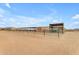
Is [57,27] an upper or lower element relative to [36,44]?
upper

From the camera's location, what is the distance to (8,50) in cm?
230

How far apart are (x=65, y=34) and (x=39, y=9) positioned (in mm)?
307

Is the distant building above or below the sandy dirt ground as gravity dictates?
above

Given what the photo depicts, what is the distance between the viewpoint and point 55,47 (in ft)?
7.55

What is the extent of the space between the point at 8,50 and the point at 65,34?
503 millimetres

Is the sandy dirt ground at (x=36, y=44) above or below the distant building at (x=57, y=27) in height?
below

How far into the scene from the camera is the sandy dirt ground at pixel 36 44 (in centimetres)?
230

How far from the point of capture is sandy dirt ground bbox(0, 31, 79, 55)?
2.30 meters

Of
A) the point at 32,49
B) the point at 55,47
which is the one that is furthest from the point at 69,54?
the point at 32,49

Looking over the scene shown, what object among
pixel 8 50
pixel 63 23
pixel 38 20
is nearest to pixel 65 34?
pixel 63 23

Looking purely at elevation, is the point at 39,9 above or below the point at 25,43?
above

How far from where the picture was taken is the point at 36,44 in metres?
2.30

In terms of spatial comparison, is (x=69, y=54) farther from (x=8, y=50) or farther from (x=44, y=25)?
(x=8, y=50)
